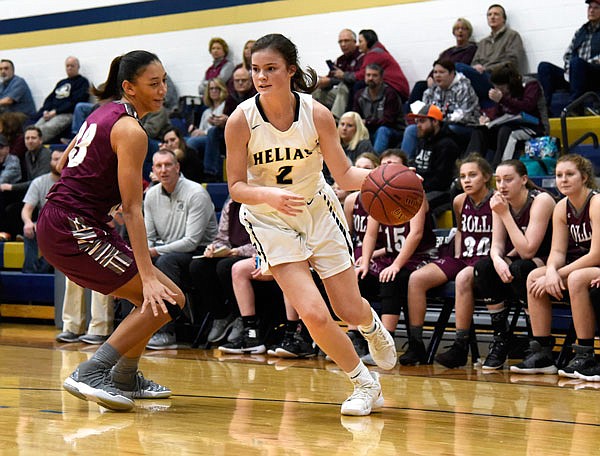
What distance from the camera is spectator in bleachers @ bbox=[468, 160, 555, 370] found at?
19.2 feet

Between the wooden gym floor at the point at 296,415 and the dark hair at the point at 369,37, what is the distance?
485 cm

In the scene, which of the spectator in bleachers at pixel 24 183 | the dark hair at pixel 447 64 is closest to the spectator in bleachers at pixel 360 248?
the dark hair at pixel 447 64

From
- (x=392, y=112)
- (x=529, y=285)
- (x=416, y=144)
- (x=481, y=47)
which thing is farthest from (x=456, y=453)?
(x=481, y=47)

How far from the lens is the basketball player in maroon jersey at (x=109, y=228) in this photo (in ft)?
12.9

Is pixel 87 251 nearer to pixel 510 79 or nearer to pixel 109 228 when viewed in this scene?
pixel 109 228

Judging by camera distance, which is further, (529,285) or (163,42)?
(163,42)

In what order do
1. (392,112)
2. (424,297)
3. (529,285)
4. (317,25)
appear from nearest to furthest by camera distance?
(529,285)
(424,297)
(392,112)
(317,25)

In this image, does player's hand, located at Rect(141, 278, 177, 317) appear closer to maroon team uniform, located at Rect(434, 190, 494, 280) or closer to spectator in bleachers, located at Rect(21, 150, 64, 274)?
maroon team uniform, located at Rect(434, 190, 494, 280)

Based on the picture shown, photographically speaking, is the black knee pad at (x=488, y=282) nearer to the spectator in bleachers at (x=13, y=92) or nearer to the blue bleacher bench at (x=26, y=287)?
the blue bleacher bench at (x=26, y=287)

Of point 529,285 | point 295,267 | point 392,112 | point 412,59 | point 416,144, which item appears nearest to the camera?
point 295,267

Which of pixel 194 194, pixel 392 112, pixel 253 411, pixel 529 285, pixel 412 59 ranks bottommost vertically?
pixel 253 411

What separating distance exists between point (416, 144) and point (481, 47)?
5.49 feet

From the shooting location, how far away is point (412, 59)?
1027 cm

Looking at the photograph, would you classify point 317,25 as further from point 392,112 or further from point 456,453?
point 456,453
